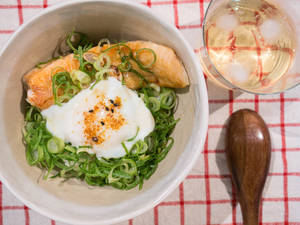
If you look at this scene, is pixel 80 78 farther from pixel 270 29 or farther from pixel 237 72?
pixel 270 29

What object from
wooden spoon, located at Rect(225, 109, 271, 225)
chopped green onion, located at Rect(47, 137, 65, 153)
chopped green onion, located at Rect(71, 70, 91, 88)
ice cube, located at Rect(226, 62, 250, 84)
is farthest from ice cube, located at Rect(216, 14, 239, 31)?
chopped green onion, located at Rect(47, 137, 65, 153)

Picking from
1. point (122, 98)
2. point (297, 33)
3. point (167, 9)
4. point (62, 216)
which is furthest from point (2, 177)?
point (297, 33)

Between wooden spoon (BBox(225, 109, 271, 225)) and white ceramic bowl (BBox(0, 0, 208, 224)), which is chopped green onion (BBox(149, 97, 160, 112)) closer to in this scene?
white ceramic bowl (BBox(0, 0, 208, 224))

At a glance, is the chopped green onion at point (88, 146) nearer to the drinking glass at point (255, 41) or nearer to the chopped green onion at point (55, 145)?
the chopped green onion at point (55, 145)

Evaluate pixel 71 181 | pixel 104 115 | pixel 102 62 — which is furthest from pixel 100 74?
pixel 71 181

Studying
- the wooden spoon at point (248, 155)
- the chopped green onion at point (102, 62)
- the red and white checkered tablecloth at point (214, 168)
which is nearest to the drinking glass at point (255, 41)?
the red and white checkered tablecloth at point (214, 168)

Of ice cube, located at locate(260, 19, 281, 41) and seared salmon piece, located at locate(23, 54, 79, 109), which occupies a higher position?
ice cube, located at locate(260, 19, 281, 41)
